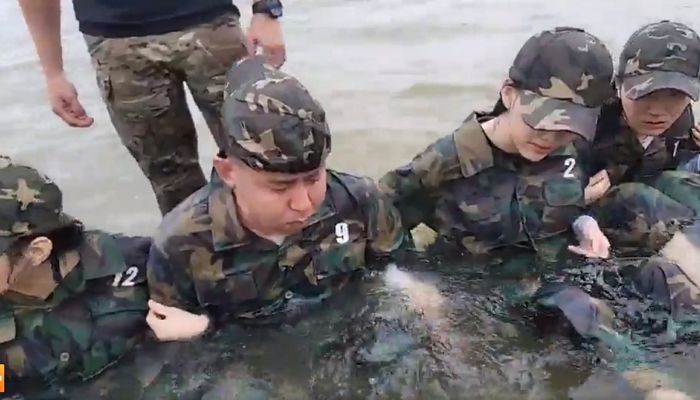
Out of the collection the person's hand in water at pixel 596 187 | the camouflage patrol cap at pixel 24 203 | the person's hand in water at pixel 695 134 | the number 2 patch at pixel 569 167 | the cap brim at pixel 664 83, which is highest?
the cap brim at pixel 664 83

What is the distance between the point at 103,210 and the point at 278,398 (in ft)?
8.43

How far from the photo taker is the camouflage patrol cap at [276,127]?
9.77 feet

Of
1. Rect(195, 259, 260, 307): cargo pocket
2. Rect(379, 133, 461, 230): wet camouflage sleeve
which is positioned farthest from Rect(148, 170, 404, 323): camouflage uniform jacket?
Rect(379, 133, 461, 230): wet camouflage sleeve

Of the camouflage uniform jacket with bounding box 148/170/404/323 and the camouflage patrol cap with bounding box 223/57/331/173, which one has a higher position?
the camouflage patrol cap with bounding box 223/57/331/173

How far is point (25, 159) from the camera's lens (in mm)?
6160

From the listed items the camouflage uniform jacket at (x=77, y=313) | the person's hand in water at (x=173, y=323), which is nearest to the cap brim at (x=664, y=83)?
the person's hand in water at (x=173, y=323)

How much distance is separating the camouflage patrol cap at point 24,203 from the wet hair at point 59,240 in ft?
0.08

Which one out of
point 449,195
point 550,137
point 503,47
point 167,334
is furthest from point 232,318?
point 503,47

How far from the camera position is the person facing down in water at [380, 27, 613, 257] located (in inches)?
150

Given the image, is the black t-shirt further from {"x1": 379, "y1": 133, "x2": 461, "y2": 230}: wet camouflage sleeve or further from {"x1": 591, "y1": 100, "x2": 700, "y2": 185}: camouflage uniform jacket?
{"x1": 591, "y1": 100, "x2": 700, "y2": 185}: camouflage uniform jacket

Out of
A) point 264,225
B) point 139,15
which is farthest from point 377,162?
point 264,225

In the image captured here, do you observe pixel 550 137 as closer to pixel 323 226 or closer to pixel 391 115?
pixel 323 226

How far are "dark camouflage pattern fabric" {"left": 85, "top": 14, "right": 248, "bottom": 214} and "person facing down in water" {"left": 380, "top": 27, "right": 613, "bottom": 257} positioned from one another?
85 cm

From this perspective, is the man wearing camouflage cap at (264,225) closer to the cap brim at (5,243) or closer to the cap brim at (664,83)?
the cap brim at (5,243)
